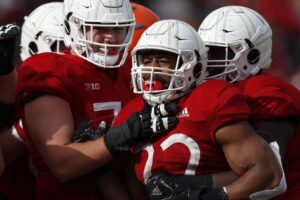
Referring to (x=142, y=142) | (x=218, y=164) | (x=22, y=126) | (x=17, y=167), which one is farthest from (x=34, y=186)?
(x=218, y=164)

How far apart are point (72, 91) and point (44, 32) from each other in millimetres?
876

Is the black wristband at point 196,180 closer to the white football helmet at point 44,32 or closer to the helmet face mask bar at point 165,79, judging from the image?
the helmet face mask bar at point 165,79

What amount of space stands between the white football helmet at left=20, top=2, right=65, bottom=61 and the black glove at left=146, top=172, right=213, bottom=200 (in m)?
1.25

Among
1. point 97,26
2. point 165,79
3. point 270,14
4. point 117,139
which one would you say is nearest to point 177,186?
point 117,139

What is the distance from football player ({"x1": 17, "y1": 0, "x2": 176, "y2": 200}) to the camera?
328 centimetres

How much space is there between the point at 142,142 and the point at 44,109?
42 cm

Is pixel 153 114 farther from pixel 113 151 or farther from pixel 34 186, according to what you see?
pixel 34 186

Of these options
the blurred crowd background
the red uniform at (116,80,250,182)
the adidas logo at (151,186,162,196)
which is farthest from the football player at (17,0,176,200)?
the blurred crowd background

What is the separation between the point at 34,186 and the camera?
394 centimetres

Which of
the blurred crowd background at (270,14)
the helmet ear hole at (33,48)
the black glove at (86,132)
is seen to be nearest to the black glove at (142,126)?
the black glove at (86,132)

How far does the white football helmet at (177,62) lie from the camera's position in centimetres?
320

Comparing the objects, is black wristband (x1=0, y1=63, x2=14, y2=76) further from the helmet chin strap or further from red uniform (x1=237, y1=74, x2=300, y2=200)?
red uniform (x1=237, y1=74, x2=300, y2=200)

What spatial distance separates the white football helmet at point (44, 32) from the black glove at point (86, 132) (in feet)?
2.70

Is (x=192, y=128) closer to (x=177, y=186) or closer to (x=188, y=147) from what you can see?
(x=188, y=147)
